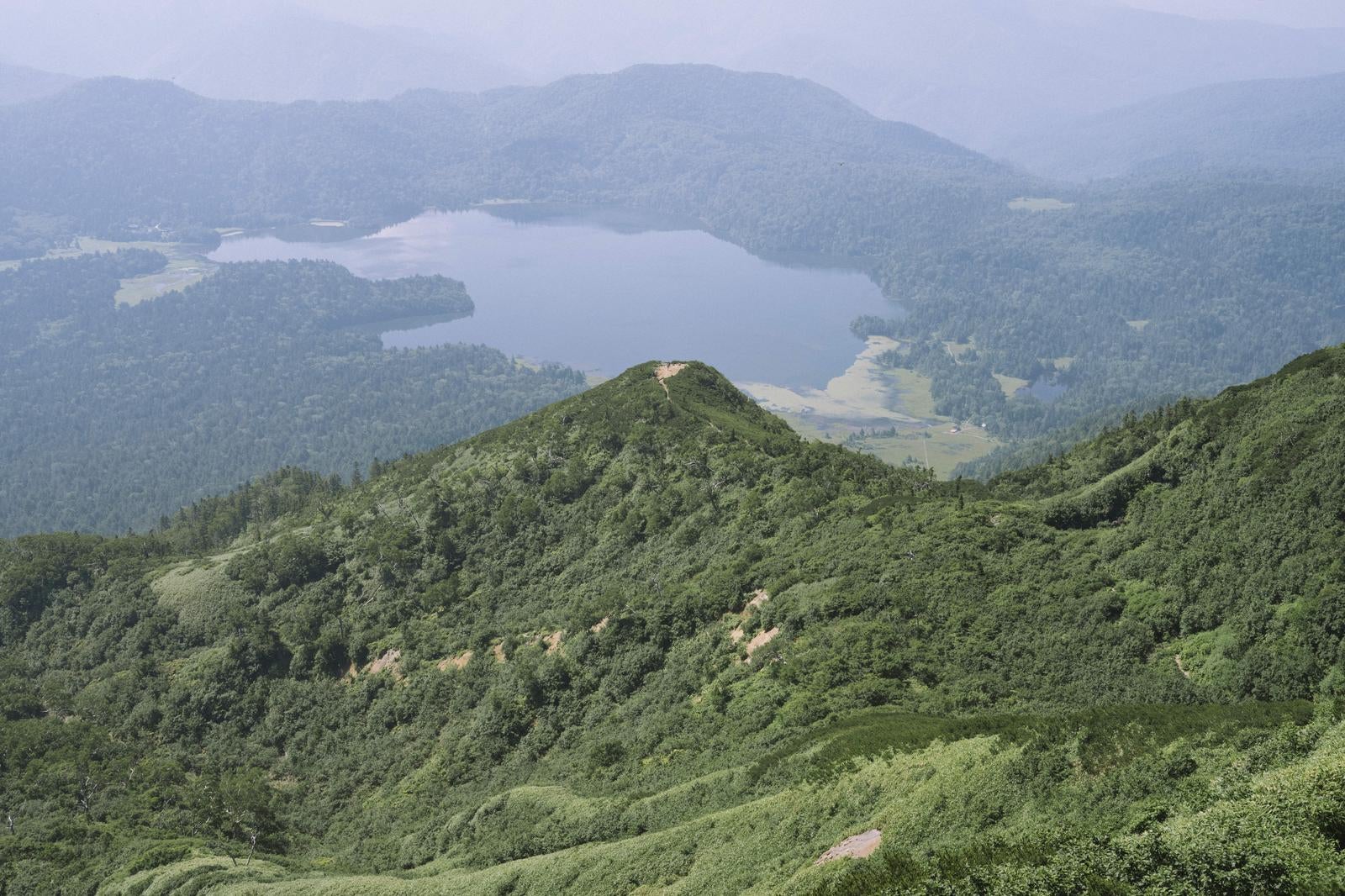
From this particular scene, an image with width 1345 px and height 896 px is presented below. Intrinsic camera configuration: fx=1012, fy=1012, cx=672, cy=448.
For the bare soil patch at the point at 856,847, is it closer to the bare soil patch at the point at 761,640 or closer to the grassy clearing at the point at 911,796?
the grassy clearing at the point at 911,796

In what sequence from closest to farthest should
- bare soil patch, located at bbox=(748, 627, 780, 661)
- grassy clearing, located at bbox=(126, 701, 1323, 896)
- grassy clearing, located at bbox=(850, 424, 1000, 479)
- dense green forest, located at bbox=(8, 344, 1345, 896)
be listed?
grassy clearing, located at bbox=(126, 701, 1323, 896)
dense green forest, located at bbox=(8, 344, 1345, 896)
bare soil patch, located at bbox=(748, 627, 780, 661)
grassy clearing, located at bbox=(850, 424, 1000, 479)

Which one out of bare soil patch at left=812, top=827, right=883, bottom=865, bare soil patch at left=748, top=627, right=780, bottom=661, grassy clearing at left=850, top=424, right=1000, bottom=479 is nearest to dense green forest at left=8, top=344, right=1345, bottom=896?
bare soil patch at left=748, top=627, right=780, bottom=661

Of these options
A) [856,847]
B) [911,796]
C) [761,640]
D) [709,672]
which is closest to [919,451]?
[761,640]

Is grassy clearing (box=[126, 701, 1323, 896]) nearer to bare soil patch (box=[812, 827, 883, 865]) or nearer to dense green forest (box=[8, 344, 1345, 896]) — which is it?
dense green forest (box=[8, 344, 1345, 896])

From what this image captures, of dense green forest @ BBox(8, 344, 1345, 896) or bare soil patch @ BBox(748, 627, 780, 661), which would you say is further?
bare soil patch @ BBox(748, 627, 780, 661)

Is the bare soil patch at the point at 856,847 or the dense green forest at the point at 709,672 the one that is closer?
the dense green forest at the point at 709,672

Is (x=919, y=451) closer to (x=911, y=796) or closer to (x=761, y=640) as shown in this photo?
(x=761, y=640)

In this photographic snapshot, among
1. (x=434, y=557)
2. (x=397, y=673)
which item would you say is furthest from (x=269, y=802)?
(x=434, y=557)

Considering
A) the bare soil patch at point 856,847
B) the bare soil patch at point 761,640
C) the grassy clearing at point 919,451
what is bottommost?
the grassy clearing at point 919,451

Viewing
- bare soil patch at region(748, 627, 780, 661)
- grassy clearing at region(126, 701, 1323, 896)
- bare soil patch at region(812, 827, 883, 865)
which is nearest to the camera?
grassy clearing at region(126, 701, 1323, 896)

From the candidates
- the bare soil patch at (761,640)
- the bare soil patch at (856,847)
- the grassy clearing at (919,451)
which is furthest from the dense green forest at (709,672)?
the grassy clearing at (919,451)
